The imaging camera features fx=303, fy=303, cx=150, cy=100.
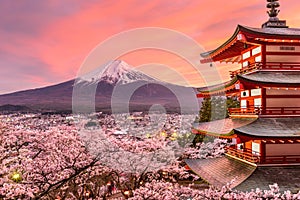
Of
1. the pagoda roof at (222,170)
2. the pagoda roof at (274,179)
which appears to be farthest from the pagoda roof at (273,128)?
the pagoda roof at (222,170)

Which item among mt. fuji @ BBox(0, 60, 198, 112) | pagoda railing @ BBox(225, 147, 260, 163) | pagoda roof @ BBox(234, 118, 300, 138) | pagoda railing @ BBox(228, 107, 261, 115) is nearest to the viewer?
pagoda roof @ BBox(234, 118, 300, 138)

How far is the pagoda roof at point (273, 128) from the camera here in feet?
38.5

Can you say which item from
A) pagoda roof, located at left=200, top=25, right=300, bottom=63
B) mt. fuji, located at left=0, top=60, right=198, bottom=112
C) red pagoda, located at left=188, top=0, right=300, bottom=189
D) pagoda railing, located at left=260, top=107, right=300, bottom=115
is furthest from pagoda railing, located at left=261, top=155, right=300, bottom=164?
mt. fuji, located at left=0, top=60, right=198, bottom=112

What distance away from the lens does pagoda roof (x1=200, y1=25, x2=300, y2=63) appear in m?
13.0

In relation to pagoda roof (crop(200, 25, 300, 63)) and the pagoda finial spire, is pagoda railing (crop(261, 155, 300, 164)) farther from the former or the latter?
the pagoda finial spire

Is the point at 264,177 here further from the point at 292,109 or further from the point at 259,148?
the point at 292,109

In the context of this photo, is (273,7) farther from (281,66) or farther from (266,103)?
(266,103)

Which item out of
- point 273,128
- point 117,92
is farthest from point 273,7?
point 117,92

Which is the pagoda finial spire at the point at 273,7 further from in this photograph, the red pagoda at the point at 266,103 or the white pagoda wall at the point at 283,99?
the white pagoda wall at the point at 283,99

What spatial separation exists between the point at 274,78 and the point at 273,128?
224 centimetres

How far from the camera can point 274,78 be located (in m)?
13.0

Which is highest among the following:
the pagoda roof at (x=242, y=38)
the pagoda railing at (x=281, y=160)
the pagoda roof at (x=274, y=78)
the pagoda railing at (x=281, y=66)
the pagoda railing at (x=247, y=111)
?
the pagoda roof at (x=242, y=38)

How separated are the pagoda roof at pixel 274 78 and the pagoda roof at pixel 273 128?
1622 millimetres

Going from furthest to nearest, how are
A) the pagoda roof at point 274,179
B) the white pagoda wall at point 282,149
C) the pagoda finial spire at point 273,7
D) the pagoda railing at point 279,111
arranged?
the pagoda finial spire at point 273,7 < the pagoda railing at point 279,111 < the white pagoda wall at point 282,149 < the pagoda roof at point 274,179
